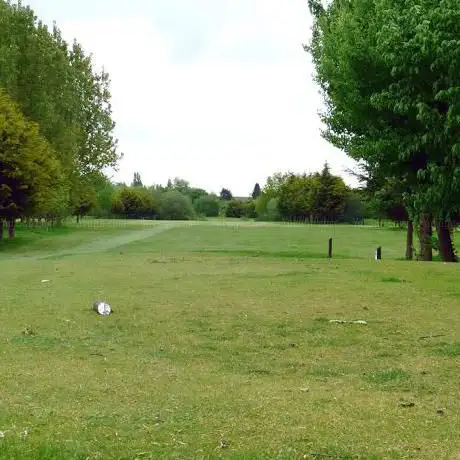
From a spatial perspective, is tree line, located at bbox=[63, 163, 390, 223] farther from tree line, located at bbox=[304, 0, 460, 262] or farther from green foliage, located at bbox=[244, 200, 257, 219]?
tree line, located at bbox=[304, 0, 460, 262]

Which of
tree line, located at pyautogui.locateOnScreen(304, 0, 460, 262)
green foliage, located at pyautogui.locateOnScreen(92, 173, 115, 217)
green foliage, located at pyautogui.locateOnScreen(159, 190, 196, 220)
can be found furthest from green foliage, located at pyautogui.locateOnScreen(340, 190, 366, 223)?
tree line, located at pyautogui.locateOnScreen(304, 0, 460, 262)

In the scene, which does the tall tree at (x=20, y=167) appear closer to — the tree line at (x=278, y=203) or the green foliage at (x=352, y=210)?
the tree line at (x=278, y=203)

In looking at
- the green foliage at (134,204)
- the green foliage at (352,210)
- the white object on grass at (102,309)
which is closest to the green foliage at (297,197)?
the green foliage at (352,210)

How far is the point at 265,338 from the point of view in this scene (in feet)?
30.4

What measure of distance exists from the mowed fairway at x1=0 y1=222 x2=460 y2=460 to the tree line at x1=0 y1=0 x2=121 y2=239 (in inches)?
909

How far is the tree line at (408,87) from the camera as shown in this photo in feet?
30.0

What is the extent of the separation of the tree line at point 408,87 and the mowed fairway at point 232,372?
2.61 meters

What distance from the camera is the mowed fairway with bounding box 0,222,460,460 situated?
186 inches

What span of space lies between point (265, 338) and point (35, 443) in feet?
16.7

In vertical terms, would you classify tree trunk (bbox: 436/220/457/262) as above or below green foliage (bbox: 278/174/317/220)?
below

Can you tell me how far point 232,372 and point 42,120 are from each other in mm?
40947

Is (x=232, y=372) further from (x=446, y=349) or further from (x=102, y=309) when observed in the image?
(x=102, y=309)

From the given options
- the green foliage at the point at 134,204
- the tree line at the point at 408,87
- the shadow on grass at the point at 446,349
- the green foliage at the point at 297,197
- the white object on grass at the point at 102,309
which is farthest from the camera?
the green foliage at the point at 134,204

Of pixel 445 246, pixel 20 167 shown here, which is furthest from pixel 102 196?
pixel 445 246
